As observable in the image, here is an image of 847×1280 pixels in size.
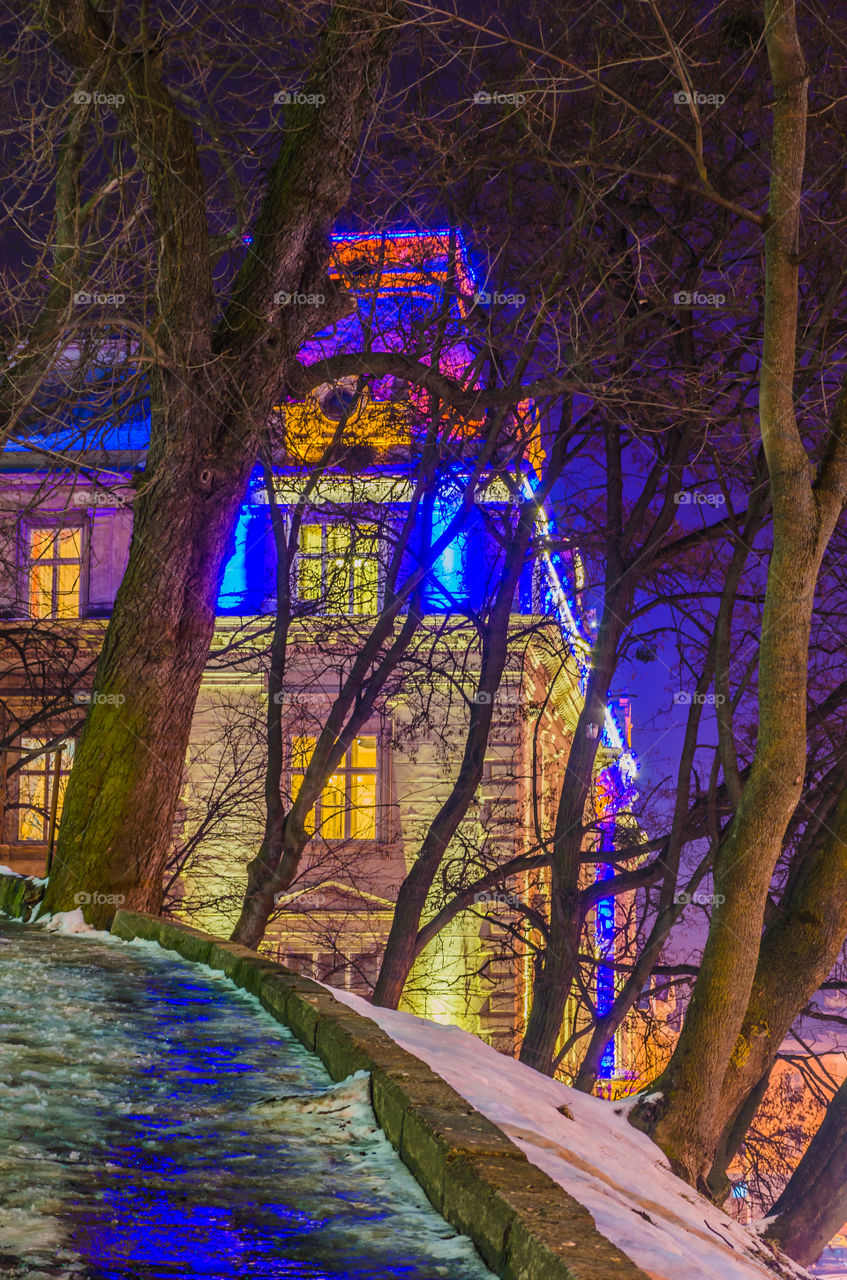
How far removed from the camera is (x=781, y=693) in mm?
8445

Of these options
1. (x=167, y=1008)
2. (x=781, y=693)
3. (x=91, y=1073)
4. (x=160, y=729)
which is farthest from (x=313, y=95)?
(x=91, y=1073)

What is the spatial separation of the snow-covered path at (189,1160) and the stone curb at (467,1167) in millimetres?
68

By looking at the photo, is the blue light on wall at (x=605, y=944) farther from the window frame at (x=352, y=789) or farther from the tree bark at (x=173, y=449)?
the tree bark at (x=173, y=449)

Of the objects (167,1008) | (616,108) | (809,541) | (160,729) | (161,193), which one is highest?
(616,108)

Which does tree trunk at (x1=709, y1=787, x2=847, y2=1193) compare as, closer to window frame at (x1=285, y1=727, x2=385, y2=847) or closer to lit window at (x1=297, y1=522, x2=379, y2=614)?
lit window at (x1=297, y1=522, x2=379, y2=614)

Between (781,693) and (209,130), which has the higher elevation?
(209,130)

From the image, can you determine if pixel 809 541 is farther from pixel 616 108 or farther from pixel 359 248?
pixel 359 248

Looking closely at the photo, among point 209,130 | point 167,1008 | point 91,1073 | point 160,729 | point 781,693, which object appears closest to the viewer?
point 91,1073

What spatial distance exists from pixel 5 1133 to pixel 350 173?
8749 millimetres

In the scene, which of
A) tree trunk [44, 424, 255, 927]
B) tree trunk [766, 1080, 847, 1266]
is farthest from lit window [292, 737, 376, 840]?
A: tree trunk [44, 424, 255, 927]

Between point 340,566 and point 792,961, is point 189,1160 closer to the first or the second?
point 792,961

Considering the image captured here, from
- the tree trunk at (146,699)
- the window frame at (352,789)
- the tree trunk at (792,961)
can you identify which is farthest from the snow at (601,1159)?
the window frame at (352,789)

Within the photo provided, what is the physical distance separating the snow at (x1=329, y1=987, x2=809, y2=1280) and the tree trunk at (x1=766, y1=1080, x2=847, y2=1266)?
3.96 meters

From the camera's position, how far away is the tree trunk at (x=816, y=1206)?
39.7ft
